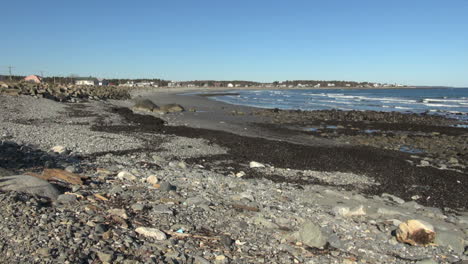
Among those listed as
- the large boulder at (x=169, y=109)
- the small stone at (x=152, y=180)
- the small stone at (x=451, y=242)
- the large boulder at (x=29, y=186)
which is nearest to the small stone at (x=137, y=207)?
the large boulder at (x=29, y=186)

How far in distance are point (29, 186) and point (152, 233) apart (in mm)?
2444

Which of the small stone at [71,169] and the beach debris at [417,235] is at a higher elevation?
the small stone at [71,169]

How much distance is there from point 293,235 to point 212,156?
7.65 meters

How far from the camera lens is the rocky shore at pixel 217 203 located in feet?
15.4

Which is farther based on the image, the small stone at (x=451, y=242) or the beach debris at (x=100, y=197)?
the beach debris at (x=100, y=197)

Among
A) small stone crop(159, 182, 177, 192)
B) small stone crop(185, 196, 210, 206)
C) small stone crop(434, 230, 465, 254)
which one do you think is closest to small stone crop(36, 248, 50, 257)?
small stone crop(185, 196, 210, 206)

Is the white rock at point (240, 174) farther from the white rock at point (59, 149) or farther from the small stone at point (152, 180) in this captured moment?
the white rock at point (59, 149)

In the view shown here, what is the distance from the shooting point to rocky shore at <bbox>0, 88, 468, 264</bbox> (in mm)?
4688

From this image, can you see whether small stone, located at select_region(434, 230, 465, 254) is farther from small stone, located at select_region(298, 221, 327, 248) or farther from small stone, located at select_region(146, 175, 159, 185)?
small stone, located at select_region(146, 175, 159, 185)

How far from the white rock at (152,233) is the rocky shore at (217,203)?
19 mm

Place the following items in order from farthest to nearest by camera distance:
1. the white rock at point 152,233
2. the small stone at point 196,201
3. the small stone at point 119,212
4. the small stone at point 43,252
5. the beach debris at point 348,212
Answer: the beach debris at point 348,212 → the small stone at point 196,201 → the small stone at point 119,212 → the white rock at point 152,233 → the small stone at point 43,252

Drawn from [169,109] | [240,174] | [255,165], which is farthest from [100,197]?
[169,109]

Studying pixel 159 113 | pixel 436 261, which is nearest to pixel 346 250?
pixel 436 261

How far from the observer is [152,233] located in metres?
5.04
